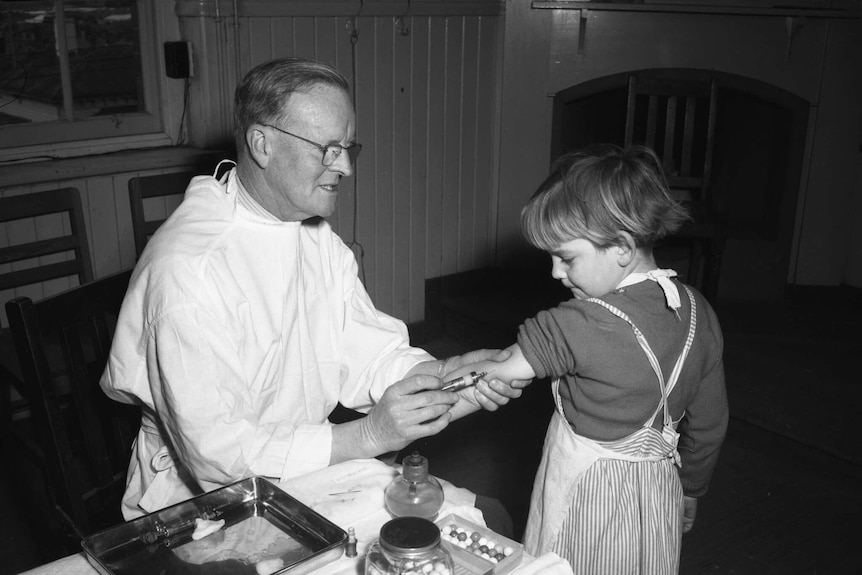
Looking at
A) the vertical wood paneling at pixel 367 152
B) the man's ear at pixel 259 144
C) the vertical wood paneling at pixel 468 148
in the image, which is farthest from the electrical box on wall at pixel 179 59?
the man's ear at pixel 259 144

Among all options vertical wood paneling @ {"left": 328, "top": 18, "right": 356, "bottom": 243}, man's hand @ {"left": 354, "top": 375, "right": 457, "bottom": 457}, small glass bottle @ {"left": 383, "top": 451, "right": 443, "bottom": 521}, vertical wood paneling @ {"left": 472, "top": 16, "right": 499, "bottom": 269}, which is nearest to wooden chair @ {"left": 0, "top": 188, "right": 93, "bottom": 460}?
vertical wood paneling @ {"left": 328, "top": 18, "right": 356, "bottom": 243}

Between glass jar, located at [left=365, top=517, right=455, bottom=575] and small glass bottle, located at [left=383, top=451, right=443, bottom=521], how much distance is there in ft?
0.59

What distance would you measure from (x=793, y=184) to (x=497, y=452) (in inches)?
86.0

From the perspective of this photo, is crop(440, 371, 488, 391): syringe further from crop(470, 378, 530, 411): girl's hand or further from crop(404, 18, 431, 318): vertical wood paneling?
crop(404, 18, 431, 318): vertical wood paneling

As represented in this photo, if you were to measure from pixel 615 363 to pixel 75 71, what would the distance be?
8.42 ft

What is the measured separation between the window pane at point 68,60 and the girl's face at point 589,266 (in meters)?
2.36

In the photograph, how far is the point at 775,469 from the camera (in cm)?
307

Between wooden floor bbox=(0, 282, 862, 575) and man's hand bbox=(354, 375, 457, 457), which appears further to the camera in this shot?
wooden floor bbox=(0, 282, 862, 575)

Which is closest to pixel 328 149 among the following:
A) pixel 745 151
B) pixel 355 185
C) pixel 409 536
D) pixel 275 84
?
pixel 275 84

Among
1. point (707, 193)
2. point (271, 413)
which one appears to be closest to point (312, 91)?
point (271, 413)

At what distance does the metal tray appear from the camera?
1156mm

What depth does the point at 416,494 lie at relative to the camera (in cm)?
130

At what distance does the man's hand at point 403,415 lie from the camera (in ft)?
5.03

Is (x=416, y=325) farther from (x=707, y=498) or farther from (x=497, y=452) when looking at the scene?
(x=707, y=498)
